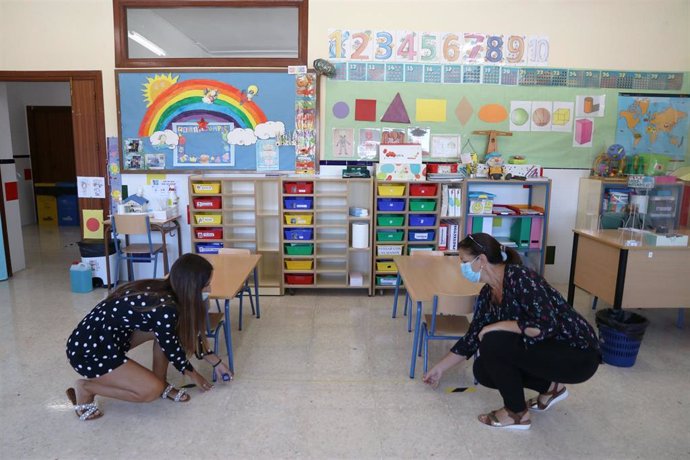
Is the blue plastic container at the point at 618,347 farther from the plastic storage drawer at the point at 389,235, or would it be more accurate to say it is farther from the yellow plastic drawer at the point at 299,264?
the yellow plastic drawer at the point at 299,264

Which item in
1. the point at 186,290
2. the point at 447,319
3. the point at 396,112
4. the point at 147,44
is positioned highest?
the point at 147,44

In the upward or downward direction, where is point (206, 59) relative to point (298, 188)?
upward

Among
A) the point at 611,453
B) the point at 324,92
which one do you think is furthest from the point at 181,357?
the point at 324,92

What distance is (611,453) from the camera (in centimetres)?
248

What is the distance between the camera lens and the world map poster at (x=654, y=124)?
529 centimetres

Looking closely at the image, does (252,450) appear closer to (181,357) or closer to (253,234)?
(181,357)

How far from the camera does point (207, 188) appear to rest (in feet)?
16.2

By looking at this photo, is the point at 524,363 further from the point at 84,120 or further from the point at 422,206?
the point at 84,120

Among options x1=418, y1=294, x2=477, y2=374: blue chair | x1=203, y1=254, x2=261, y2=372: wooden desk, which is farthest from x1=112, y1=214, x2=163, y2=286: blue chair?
x1=418, y1=294, x2=477, y2=374: blue chair

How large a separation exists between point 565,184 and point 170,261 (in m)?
4.61

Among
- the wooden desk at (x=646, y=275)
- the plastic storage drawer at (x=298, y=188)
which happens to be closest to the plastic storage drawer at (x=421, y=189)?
the plastic storage drawer at (x=298, y=188)

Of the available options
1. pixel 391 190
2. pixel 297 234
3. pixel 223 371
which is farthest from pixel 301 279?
pixel 223 371

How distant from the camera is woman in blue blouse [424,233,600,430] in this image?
2457mm

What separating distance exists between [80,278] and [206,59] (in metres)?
2.68
